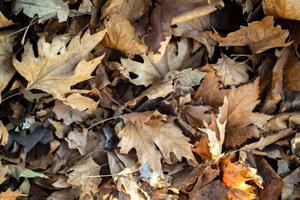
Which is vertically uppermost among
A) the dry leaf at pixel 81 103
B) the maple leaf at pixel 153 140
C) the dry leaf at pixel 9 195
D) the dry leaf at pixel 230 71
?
the dry leaf at pixel 230 71

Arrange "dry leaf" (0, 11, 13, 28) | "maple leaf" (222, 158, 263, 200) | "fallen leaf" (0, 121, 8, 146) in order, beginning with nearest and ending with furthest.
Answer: "dry leaf" (0, 11, 13, 28) < "fallen leaf" (0, 121, 8, 146) < "maple leaf" (222, 158, 263, 200)

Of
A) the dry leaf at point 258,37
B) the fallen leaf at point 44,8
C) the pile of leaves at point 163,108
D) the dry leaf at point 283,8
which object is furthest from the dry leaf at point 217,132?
the fallen leaf at point 44,8

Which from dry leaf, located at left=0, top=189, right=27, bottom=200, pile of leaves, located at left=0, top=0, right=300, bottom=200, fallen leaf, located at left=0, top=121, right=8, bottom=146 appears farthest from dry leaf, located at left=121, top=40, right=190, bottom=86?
dry leaf, located at left=0, top=189, right=27, bottom=200

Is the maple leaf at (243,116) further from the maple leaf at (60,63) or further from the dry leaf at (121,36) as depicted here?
the maple leaf at (60,63)

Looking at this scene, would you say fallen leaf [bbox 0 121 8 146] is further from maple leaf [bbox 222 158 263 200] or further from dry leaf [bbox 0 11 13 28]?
maple leaf [bbox 222 158 263 200]

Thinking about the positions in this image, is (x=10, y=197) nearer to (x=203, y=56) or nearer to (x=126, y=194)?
(x=126, y=194)

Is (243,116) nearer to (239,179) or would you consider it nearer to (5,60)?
(239,179)
